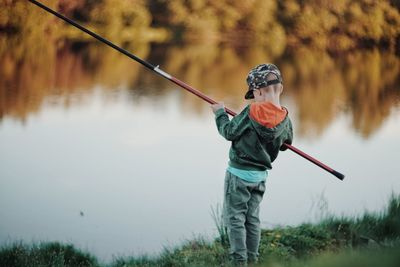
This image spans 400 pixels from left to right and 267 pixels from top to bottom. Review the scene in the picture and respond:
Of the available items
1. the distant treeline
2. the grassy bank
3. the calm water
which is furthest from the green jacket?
the distant treeline

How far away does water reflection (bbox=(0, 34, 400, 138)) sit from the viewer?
8.76 meters

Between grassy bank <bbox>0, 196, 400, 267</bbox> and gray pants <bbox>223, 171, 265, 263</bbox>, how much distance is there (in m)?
0.26

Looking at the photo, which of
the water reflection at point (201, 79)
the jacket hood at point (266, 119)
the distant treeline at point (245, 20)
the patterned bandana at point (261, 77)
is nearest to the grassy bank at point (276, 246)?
the jacket hood at point (266, 119)

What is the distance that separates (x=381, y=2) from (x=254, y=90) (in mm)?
16227

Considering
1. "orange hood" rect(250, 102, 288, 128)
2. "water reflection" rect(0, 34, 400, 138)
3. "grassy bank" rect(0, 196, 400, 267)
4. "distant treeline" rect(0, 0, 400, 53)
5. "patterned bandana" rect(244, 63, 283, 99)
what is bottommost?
"grassy bank" rect(0, 196, 400, 267)

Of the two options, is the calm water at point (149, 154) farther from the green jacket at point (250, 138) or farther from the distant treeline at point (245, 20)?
the distant treeline at point (245, 20)

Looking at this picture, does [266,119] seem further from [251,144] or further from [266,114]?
[251,144]

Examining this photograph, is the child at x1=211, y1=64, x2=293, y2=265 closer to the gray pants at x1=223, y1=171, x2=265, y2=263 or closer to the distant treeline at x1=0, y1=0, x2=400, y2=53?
the gray pants at x1=223, y1=171, x2=265, y2=263

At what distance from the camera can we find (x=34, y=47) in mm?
15047

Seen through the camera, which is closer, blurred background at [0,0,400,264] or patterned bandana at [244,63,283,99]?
patterned bandana at [244,63,283,99]

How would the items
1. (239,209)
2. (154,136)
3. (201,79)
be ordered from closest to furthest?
1. (239,209)
2. (154,136)
3. (201,79)

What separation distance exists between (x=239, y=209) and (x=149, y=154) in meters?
3.68

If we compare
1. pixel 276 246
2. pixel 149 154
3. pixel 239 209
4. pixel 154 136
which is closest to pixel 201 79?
pixel 154 136

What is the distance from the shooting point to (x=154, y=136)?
704 centimetres
